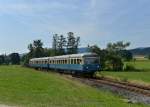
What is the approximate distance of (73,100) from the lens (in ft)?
64.1

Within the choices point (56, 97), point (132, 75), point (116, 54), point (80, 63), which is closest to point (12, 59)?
point (116, 54)

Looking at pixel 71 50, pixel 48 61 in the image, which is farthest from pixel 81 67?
pixel 71 50

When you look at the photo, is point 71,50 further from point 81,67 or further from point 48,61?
point 81,67

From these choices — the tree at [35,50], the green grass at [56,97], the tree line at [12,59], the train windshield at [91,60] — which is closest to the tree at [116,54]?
the train windshield at [91,60]

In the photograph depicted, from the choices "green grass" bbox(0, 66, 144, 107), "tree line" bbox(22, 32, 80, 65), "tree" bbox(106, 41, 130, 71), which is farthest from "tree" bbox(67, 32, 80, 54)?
"green grass" bbox(0, 66, 144, 107)

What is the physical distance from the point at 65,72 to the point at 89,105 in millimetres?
38739

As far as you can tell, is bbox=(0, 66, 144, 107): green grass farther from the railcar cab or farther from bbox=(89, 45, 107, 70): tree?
bbox=(89, 45, 107, 70): tree

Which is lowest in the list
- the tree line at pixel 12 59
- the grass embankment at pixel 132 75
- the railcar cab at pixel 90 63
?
the grass embankment at pixel 132 75

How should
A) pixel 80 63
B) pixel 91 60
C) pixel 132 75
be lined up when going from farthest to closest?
pixel 132 75 → pixel 91 60 → pixel 80 63

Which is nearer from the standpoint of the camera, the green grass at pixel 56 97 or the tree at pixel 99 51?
the green grass at pixel 56 97

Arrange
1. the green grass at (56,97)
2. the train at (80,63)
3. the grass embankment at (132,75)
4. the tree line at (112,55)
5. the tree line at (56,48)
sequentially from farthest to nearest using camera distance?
the tree line at (56,48) → the tree line at (112,55) → the train at (80,63) → the grass embankment at (132,75) → the green grass at (56,97)

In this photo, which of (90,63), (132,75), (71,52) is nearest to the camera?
(90,63)

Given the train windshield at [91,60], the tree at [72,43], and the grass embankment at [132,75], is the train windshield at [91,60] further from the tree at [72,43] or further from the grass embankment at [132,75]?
the tree at [72,43]

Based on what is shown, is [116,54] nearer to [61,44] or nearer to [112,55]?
[112,55]
